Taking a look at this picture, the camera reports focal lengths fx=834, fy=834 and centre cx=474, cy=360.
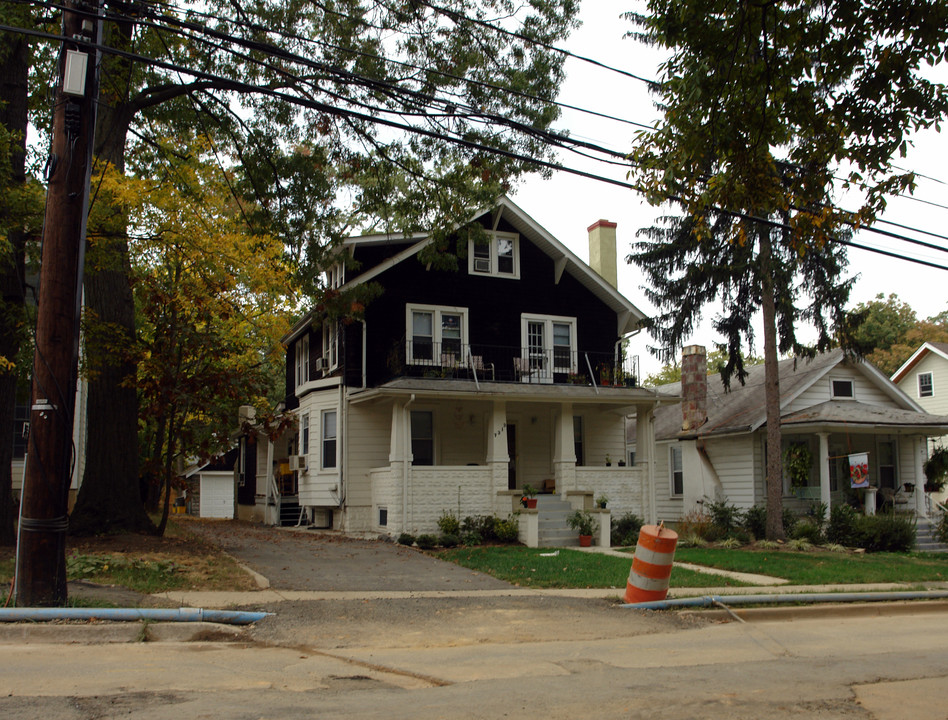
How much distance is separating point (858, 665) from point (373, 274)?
1659 cm

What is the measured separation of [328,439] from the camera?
947 inches

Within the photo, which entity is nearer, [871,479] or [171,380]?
[171,380]

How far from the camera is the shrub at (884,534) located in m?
21.1

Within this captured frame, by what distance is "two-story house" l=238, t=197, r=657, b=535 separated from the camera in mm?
21609

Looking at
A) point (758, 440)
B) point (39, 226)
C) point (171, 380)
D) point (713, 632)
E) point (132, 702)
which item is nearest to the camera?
point (132, 702)

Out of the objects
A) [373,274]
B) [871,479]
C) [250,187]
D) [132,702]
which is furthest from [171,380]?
[871,479]

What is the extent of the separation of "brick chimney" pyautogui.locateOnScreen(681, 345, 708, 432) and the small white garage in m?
27.9

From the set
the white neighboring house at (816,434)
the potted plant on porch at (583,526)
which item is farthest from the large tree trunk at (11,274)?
the white neighboring house at (816,434)

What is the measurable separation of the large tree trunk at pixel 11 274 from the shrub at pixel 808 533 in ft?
59.0

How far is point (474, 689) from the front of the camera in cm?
681

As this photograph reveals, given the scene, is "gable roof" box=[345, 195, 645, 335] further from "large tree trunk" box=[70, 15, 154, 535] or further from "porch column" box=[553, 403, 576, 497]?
"large tree trunk" box=[70, 15, 154, 535]

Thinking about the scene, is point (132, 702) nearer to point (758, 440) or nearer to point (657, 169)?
point (657, 169)

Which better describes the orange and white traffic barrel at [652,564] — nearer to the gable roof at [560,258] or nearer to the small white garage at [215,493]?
the gable roof at [560,258]

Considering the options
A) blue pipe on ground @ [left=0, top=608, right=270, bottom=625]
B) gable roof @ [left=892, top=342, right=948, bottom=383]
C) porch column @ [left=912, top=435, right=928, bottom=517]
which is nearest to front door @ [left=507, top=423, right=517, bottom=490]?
porch column @ [left=912, top=435, right=928, bottom=517]
